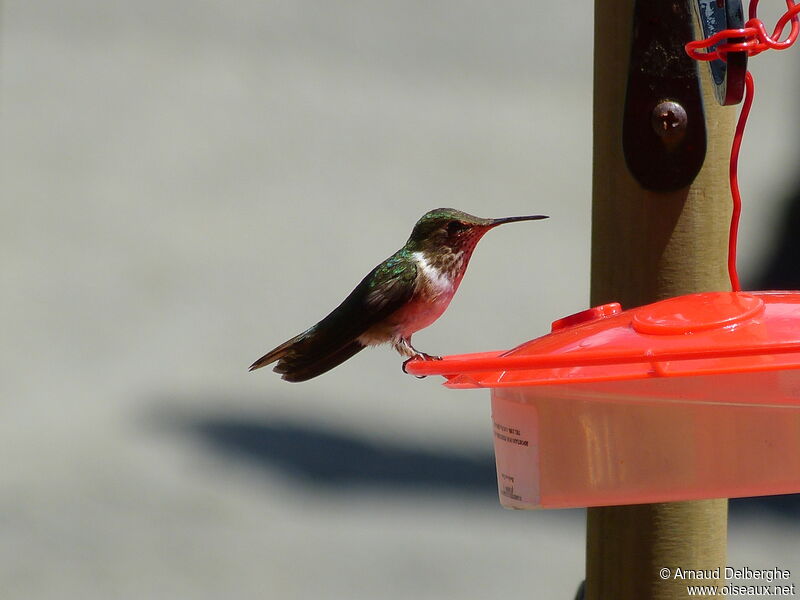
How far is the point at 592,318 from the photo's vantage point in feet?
6.08

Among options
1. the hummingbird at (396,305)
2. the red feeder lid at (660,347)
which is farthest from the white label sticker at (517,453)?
the hummingbird at (396,305)

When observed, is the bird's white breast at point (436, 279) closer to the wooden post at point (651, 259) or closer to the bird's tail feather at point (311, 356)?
the bird's tail feather at point (311, 356)

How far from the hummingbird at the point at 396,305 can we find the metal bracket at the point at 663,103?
62 centimetres

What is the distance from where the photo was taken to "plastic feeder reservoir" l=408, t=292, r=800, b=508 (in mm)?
1586

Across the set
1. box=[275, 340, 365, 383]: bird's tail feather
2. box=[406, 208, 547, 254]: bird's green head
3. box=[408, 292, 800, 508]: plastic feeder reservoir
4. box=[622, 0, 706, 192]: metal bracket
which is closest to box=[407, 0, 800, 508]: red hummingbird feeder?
box=[408, 292, 800, 508]: plastic feeder reservoir

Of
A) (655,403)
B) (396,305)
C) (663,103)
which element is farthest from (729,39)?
(396,305)

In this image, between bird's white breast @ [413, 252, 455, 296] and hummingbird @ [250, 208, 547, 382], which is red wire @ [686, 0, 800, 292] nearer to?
hummingbird @ [250, 208, 547, 382]

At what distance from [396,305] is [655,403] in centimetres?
121

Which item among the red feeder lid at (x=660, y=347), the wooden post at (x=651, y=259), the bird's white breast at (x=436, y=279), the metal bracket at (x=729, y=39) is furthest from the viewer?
the bird's white breast at (x=436, y=279)

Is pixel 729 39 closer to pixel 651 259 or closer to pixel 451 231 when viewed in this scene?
pixel 651 259

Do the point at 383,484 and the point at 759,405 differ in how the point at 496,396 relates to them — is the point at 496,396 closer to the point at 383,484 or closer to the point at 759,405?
the point at 759,405

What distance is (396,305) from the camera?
9.48 ft

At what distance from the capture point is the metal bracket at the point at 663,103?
2.12m

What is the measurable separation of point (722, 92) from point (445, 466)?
14.4ft
